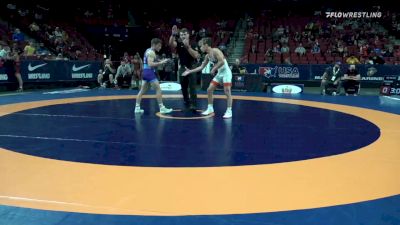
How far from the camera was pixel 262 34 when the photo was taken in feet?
73.2

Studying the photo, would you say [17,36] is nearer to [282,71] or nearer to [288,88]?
[282,71]

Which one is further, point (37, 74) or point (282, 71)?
point (282, 71)

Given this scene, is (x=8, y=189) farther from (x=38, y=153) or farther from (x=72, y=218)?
→ (x=38, y=153)

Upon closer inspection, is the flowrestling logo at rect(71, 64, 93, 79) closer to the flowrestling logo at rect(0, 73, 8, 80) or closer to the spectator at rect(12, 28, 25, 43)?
the flowrestling logo at rect(0, 73, 8, 80)

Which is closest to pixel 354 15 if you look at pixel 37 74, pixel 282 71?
pixel 282 71

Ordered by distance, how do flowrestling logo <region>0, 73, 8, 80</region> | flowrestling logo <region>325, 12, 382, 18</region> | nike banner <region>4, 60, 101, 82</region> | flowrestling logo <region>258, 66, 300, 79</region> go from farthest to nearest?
flowrestling logo <region>325, 12, 382, 18</region> → flowrestling logo <region>258, 66, 300, 79</region> → nike banner <region>4, 60, 101, 82</region> → flowrestling logo <region>0, 73, 8, 80</region>

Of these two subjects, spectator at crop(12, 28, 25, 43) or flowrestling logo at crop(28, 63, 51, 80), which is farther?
spectator at crop(12, 28, 25, 43)

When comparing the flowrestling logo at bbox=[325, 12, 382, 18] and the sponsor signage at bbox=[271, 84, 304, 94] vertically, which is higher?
the flowrestling logo at bbox=[325, 12, 382, 18]

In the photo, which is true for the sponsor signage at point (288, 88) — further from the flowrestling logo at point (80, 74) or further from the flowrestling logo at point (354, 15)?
the flowrestling logo at point (354, 15)

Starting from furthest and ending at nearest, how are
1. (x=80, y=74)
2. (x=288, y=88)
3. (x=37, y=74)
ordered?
(x=80, y=74) → (x=37, y=74) → (x=288, y=88)

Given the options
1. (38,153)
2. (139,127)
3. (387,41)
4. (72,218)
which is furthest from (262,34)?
(72,218)

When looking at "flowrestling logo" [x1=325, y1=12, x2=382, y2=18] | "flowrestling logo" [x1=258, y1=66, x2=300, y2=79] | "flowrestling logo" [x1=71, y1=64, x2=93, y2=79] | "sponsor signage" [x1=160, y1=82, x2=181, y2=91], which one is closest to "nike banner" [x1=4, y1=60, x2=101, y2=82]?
"flowrestling logo" [x1=71, y1=64, x2=93, y2=79]

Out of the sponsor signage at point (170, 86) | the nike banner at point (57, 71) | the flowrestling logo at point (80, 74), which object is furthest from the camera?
the flowrestling logo at point (80, 74)

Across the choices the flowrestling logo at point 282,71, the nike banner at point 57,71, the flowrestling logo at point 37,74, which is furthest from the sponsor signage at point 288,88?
the flowrestling logo at point 37,74
